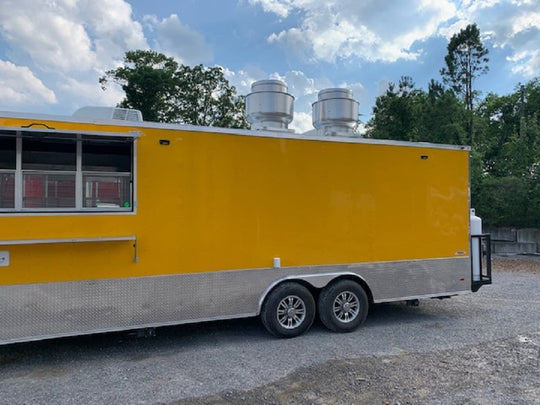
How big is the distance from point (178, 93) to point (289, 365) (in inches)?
797

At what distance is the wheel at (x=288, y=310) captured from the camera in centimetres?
559

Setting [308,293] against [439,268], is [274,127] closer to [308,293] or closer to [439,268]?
[308,293]

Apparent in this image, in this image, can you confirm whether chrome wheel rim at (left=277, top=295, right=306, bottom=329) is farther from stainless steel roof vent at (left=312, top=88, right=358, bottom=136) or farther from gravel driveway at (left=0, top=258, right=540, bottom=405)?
stainless steel roof vent at (left=312, top=88, right=358, bottom=136)

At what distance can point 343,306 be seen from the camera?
6016 mm

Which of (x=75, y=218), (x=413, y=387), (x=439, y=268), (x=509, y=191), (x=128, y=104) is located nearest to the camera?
(x=413, y=387)

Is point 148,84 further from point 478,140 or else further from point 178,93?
point 478,140

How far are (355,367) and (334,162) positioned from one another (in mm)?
2853

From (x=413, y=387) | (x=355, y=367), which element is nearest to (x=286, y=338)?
(x=355, y=367)

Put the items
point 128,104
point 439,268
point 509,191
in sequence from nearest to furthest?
1. point 439,268
2. point 509,191
3. point 128,104

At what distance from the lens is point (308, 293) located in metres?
5.80

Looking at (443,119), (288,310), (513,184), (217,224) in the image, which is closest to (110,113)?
(217,224)

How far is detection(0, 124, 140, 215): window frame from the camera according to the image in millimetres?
4449

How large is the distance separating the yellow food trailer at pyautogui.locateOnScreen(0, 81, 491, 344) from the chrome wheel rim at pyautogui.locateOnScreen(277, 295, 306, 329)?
2 cm

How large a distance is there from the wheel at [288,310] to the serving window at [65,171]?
2.27 m
